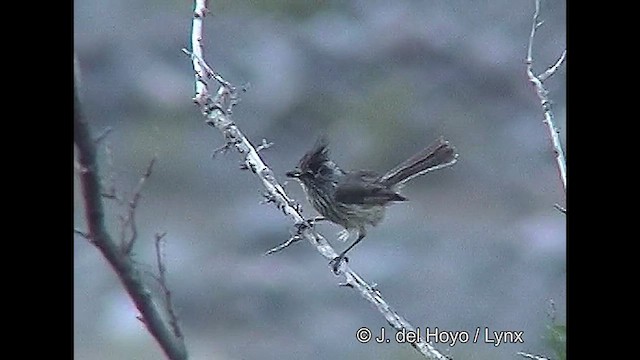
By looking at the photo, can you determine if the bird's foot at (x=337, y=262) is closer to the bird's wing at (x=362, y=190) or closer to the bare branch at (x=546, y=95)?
the bird's wing at (x=362, y=190)

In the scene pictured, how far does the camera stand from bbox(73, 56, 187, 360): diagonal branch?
1193 mm

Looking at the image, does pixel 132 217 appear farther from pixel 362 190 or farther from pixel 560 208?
pixel 560 208

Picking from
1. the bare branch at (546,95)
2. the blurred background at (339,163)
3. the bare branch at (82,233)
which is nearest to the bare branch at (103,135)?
the blurred background at (339,163)

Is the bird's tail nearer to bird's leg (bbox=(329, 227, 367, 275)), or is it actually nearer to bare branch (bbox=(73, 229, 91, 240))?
bird's leg (bbox=(329, 227, 367, 275))

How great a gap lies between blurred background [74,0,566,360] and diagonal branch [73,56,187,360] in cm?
2

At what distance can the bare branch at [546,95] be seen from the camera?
1239mm

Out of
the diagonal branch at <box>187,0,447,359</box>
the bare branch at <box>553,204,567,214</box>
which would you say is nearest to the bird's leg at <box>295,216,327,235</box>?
the diagonal branch at <box>187,0,447,359</box>

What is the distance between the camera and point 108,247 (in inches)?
47.7

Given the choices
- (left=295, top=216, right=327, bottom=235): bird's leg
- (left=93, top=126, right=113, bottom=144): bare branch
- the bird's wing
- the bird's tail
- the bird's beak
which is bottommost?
(left=295, top=216, right=327, bottom=235): bird's leg

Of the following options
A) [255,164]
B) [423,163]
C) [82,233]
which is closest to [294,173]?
[255,164]

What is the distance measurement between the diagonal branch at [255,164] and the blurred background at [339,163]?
0.04 ft

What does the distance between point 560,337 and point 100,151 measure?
750mm
